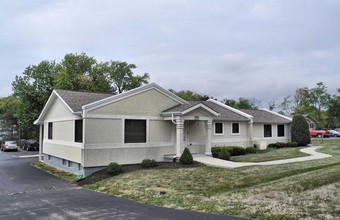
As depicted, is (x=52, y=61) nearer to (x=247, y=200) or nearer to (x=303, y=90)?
(x=247, y=200)

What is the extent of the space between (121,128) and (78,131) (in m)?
2.66

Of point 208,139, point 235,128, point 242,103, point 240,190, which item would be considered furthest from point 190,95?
point 240,190

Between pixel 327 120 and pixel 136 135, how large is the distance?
217 feet

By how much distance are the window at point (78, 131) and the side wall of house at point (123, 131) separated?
1.45 metres

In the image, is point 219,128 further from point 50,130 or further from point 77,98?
point 50,130

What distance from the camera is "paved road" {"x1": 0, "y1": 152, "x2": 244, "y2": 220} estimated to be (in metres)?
8.85

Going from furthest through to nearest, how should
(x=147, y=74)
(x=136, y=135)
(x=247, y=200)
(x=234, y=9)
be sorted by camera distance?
(x=147, y=74)
(x=136, y=135)
(x=234, y=9)
(x=247, y=200)

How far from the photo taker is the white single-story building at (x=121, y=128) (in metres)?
17.3

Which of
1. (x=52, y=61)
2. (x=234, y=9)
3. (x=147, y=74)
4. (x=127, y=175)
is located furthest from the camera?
(x=147, y=74)

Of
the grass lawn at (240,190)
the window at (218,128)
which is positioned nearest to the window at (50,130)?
the grass lawn at (240,190)

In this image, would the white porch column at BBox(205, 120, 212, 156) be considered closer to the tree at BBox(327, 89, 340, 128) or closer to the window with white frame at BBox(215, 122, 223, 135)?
the window with white frame at BBox(215, 122, 223, 135)

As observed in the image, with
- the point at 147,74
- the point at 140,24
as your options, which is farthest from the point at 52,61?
the point at 140,24

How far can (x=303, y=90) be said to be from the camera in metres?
72.3

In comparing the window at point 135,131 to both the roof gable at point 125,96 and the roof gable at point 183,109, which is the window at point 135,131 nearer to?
the roof gable at point 125,96
